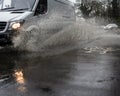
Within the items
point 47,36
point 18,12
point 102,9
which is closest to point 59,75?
point 18,12

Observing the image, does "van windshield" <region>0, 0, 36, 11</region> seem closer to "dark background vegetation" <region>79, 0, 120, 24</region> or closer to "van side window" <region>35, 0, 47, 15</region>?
"van side window" <region>35, 0, 47, 15</region>

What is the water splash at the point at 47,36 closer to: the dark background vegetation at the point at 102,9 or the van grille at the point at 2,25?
the van grille at the point at 2,25

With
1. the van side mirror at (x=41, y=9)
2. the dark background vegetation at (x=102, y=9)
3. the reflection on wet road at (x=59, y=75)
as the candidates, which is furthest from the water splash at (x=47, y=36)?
the dark background vegetation at (x=102, y=9)

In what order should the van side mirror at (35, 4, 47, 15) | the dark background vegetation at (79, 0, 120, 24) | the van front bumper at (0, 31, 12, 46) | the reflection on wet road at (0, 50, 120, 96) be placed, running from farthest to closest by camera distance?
the dark background vegetation at (79, 0, 120, 24) < the van side mirror at (35, 4, 47, 15) < the van front bumper at (0, 31, 12, 46) < the reflection on wet road at (0, 50, 120, 96)

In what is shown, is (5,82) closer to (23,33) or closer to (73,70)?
(73,70)

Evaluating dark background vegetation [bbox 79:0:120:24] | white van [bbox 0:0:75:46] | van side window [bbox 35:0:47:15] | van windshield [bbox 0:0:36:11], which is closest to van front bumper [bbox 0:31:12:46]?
white van [bbox 0:0:75:46]

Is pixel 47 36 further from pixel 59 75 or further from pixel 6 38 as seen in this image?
pixel 59 75

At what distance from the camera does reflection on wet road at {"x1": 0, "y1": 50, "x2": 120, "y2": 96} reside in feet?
21.3

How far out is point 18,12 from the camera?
12742mm

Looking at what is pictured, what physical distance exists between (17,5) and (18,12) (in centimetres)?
67

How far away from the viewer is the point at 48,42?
14266 millimetres

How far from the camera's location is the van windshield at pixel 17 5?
13219 millimetres

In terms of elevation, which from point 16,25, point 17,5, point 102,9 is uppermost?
point 17,5

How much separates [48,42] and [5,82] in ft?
23.0
